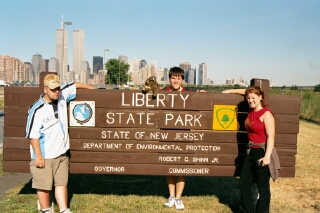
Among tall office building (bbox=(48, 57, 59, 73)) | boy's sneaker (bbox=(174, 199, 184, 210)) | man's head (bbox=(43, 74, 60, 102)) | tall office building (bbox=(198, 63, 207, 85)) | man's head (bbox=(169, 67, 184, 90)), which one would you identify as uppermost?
tall office building (bbox=(198, 63, 207, 85))

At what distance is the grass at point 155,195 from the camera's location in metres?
4.89

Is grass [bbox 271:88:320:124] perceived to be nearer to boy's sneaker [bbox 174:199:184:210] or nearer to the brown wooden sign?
the brown wooden sign

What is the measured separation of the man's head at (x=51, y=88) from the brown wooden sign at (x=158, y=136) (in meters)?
0.72

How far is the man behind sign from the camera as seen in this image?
377 centimetres

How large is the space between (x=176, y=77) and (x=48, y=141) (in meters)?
2.00

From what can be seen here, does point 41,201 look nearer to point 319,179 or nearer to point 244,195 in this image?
point 244,195

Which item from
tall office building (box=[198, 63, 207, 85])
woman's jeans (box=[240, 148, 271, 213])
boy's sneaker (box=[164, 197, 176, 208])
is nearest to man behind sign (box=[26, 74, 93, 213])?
boy's sneaker (box=[164, 197, 176, 208])

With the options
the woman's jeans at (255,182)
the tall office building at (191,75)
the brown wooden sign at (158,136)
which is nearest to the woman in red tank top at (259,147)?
the woman's jeans at (255,182)

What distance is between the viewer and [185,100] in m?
4.67

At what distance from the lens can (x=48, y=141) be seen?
388cm

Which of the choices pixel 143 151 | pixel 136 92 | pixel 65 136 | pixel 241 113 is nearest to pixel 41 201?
pixel 65 136

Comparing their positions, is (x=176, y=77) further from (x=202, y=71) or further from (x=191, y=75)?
(x=202, y=71)

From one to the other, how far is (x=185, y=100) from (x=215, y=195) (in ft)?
6.69

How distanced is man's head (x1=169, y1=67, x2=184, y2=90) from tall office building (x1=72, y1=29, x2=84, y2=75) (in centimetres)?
6136
